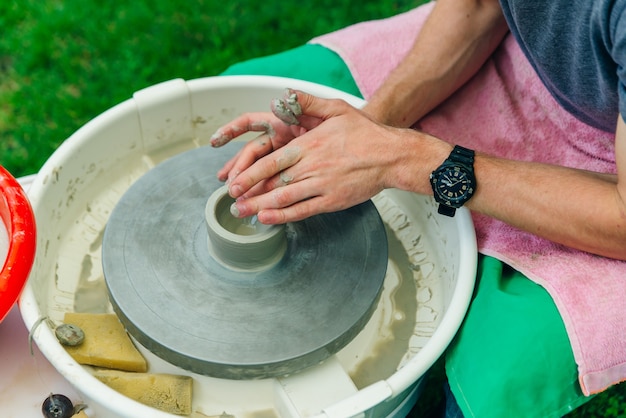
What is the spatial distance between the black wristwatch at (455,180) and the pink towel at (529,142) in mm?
178

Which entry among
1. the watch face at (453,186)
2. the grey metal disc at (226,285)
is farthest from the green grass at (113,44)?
the watch face at (453,186)

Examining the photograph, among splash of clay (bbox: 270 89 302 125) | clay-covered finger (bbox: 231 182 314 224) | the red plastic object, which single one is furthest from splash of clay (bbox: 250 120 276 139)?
the red plastic object

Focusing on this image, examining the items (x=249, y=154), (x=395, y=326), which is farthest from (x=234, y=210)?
(x=395, y=326)

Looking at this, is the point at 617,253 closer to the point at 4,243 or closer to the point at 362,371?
the point at 362,371

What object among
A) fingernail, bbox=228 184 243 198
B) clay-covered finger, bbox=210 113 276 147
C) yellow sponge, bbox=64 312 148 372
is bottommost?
yellow sponge, bbox=64 312 148 372

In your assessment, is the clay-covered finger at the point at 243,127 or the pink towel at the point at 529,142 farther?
the clay-covered finger at the point at 243,127

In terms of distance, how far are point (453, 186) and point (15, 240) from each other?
887 millimetres

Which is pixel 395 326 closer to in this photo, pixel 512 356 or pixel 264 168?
pixel 512 356

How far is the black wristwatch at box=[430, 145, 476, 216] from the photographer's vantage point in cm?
153

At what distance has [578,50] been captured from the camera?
1.54 meters

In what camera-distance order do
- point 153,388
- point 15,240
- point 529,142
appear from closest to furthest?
1. point 15,240
2. point 153,388
3. point 529,142

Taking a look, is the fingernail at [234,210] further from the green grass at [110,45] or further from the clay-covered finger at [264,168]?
the green grass at [110,45]

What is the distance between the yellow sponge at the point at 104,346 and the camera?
153cm

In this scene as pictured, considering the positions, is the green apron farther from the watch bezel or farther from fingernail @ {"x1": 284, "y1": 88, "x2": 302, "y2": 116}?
fingernail @ {"x1": 284, "y1": 88, "x2": 302, "y2": 116}
